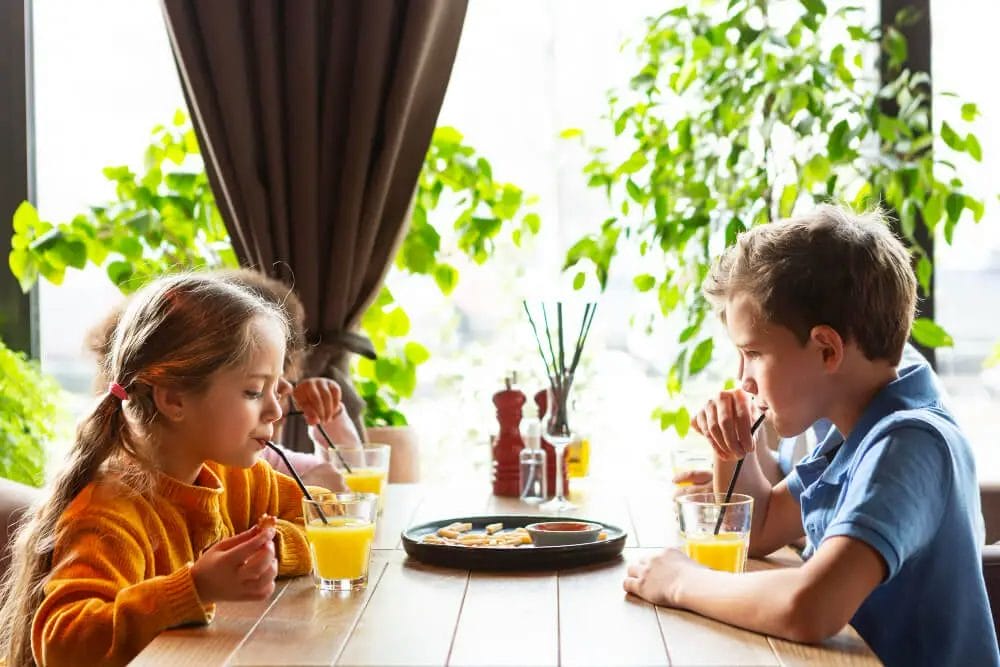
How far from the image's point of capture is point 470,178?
3479 millimetres

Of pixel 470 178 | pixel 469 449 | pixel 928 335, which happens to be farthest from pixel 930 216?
pixel 469 449

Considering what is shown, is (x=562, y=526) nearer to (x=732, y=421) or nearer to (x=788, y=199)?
(x=732, y=421)

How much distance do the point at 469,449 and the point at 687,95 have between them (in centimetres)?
125

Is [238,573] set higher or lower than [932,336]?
lower

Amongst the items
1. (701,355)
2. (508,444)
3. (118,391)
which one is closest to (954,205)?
(701,355)

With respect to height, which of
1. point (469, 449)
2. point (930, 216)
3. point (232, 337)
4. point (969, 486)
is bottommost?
point (469, 449)

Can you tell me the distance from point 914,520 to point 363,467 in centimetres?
107

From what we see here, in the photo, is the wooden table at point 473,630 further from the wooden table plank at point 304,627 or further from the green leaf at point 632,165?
the green leaf at point 632,165

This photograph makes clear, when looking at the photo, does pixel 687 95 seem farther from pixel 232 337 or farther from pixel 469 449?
pixel 232 337

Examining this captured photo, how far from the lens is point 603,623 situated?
1463mm

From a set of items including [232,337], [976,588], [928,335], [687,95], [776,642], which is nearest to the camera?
[776,642]

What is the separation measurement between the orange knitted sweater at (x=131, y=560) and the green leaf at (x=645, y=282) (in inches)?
62.9

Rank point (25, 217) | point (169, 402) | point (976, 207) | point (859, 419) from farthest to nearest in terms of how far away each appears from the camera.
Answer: point (25, 217)
point (976, 207)
point (169, 402)
point (859, 419)

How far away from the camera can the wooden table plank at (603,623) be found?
4.34 ft
